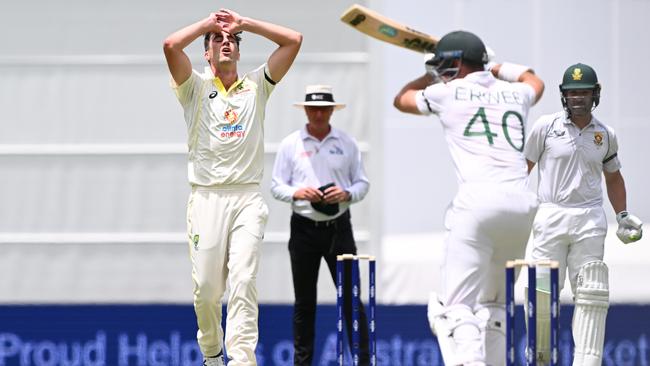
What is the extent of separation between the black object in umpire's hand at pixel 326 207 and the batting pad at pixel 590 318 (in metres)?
1.27

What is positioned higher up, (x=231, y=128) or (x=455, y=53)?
(x=455, y=53)

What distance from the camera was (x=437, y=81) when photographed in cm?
474

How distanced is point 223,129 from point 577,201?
1.66m

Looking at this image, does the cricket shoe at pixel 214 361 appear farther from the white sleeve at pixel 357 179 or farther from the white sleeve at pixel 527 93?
the white sleeve at pixel 527 93

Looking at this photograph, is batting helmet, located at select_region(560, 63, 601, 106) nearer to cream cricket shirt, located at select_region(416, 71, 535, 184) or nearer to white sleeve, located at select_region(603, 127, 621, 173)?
white sleeve, located at select_region(603, 127, 621, 173)

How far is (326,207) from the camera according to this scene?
6.07 m

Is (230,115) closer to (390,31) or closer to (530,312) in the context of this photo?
(390,31)

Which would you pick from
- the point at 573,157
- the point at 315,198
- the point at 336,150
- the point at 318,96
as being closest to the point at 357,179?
the point at 336,150

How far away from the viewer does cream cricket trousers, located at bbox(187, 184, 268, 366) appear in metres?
4.93

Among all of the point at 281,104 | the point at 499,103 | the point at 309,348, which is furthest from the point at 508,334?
the point at 281,104

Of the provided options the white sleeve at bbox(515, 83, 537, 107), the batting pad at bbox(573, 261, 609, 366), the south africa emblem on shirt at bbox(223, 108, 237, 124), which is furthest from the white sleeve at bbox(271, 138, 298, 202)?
the white sleeve at bbox(515, 83, 537, 107)

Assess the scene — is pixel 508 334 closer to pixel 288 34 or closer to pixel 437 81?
pixel 437 81

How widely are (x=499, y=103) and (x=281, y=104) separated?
2.92m

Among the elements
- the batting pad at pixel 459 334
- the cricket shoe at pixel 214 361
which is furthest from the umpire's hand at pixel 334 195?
the batting pad at pixel 459 334
